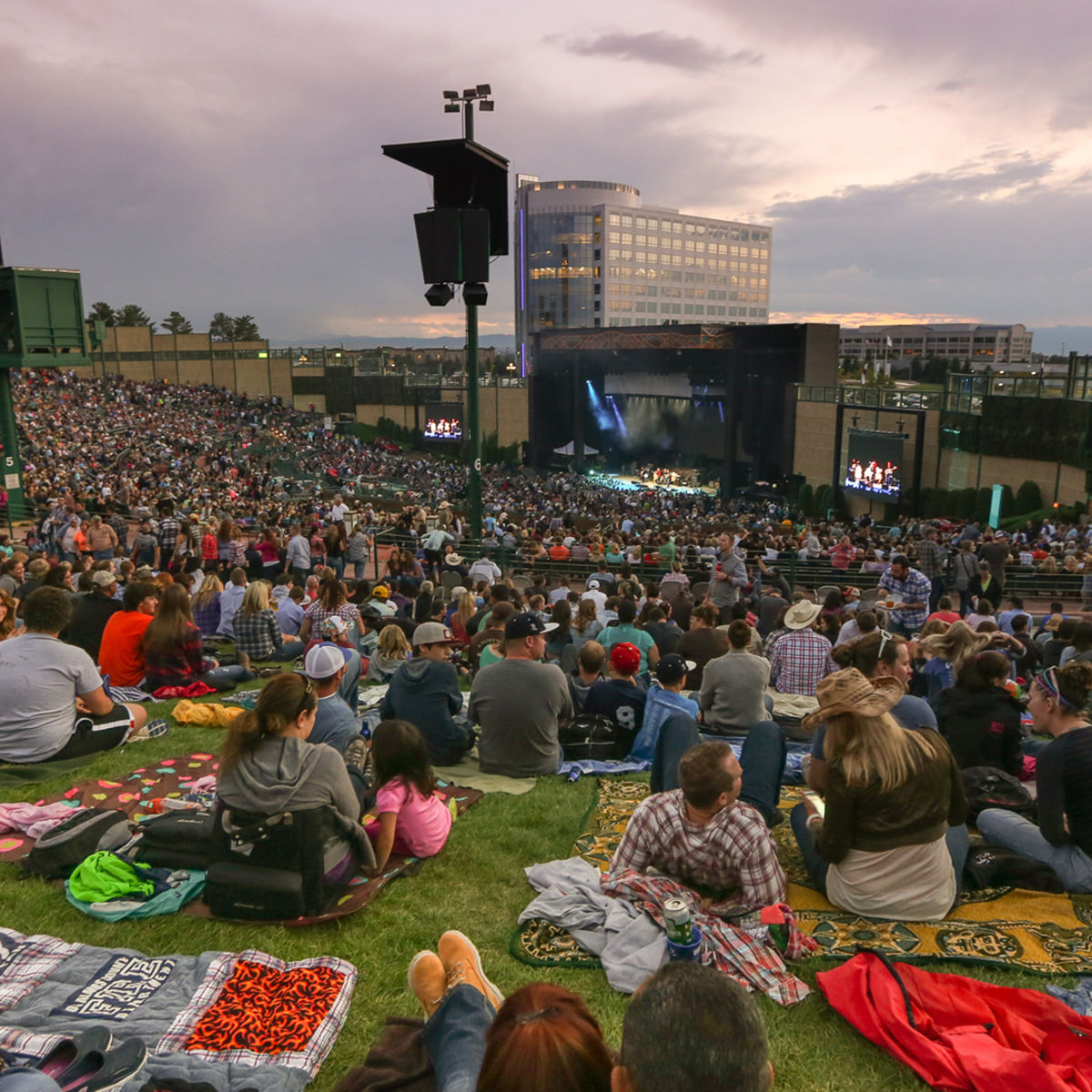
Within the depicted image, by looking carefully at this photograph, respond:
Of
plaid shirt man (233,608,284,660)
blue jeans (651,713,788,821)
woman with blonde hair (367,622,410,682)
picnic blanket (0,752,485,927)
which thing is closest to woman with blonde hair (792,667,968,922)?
blue jeans (651,713,788,821)

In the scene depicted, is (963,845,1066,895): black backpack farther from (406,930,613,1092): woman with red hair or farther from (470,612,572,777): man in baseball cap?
(406,930,613,1092): woman with red hair

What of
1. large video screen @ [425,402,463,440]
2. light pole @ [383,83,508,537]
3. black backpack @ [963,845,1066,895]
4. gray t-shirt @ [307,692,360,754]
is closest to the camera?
black backpack @ [963,845,1066,895]

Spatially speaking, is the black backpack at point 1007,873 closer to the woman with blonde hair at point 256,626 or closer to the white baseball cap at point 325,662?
the white baseball cap at point 325,662

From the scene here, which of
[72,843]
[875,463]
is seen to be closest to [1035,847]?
[72,843]

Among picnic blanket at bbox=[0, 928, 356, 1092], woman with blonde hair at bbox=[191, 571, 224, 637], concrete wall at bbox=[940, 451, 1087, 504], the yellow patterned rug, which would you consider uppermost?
picnic blanket at bbox=[0, 928, 356, 1092]

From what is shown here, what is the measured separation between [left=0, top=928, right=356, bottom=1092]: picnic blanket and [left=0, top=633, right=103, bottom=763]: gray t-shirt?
2.16 metres

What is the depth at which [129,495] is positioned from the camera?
25906mm

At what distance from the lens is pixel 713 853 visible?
149 inches

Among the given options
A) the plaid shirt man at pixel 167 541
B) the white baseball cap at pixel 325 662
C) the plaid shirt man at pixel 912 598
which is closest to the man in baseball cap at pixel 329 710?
the white baseball cap at pixel 325 662

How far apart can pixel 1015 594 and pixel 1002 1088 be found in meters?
14.8

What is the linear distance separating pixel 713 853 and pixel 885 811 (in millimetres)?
743

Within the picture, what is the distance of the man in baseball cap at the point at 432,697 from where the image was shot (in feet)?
19.4

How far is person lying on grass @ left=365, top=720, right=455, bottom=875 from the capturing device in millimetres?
4395

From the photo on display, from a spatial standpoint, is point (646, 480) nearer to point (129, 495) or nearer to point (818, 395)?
point (818, 395)
